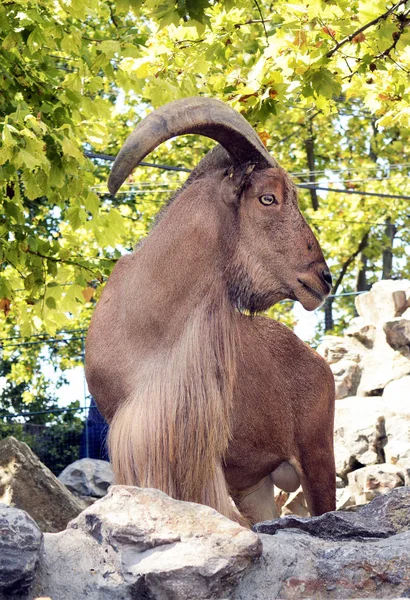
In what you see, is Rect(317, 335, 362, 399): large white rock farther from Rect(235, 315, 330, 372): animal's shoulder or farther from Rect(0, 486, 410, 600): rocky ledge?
Rect(0, 486, 410, 600): rocky ledge

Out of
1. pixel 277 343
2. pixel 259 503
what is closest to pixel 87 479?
pixel 259 503

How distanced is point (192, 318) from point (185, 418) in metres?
0.45

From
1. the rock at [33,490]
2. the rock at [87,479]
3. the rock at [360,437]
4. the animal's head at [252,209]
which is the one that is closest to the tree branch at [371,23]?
the animal's head at [252,209]

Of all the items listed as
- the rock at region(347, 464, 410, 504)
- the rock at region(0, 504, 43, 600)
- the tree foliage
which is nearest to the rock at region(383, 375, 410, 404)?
the rock at region(347, 464, 410, 504)

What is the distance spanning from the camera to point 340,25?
6141 millimetres

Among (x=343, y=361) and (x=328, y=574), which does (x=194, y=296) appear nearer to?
(x=328, y=574)

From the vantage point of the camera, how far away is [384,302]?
1055cm

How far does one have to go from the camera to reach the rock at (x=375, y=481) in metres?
7.88

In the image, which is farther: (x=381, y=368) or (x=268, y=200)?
(x=381, y=368)

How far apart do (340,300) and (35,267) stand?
18948 millimetres

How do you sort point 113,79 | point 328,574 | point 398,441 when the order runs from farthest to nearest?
point 398,441, point 113,79, point 328,574

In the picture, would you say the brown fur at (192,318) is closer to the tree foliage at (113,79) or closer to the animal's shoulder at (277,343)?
the animal's shoulder at (277,343)

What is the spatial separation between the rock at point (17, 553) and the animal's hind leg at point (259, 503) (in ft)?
8.92

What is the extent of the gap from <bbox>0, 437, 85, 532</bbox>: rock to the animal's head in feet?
7.15
